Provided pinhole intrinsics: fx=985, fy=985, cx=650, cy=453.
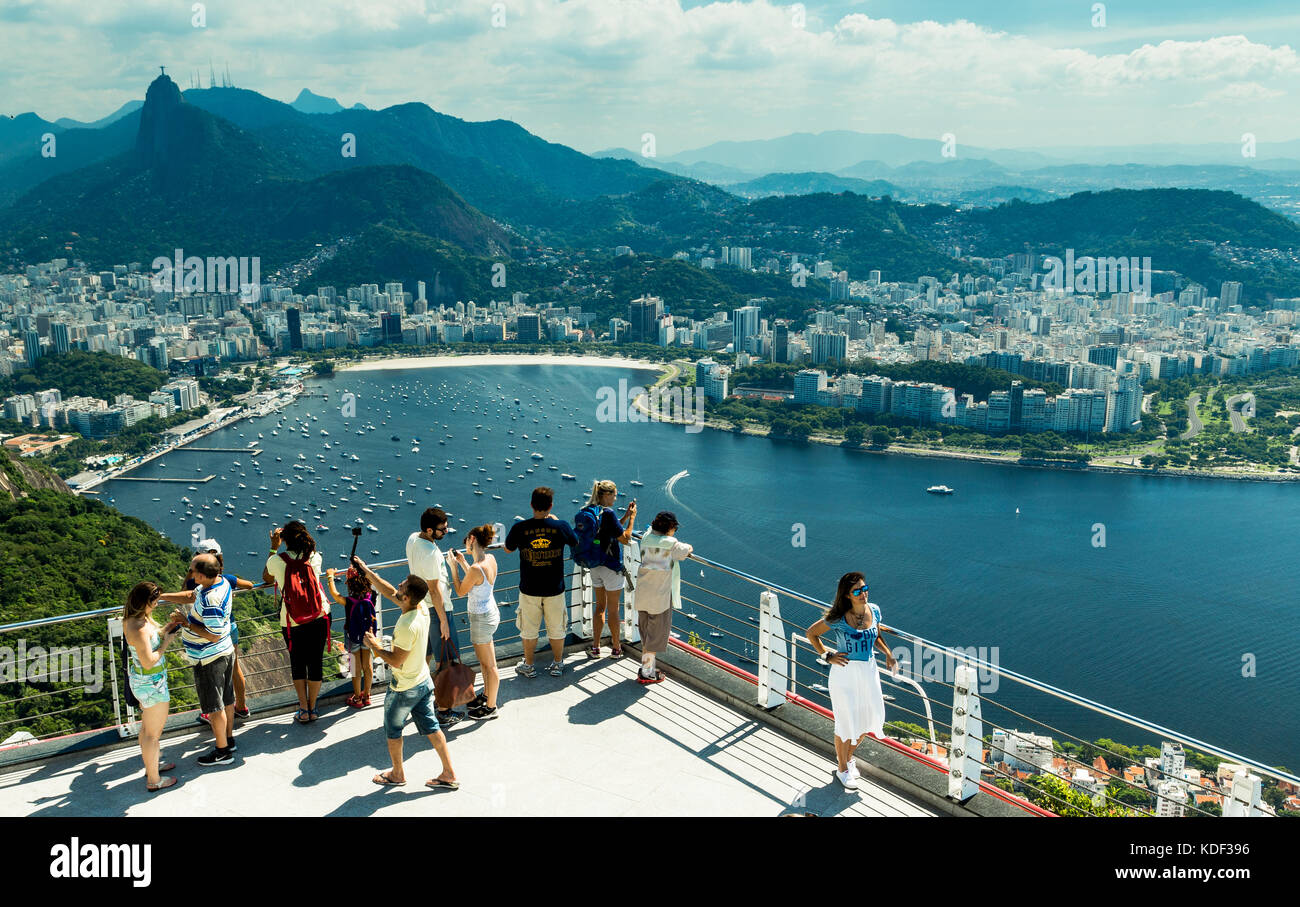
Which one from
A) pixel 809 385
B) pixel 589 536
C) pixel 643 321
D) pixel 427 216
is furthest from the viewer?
pixel 427 216

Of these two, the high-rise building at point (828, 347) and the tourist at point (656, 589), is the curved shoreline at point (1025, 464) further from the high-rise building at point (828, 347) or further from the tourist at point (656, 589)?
the tourist at point (656, 589)

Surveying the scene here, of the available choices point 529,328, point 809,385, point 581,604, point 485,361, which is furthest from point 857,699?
point 529,328

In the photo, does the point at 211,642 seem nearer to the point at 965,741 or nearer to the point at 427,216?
the point at 965,741

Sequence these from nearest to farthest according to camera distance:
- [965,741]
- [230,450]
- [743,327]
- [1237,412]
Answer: [965,741], [230,450], [1237,412], [743,327]

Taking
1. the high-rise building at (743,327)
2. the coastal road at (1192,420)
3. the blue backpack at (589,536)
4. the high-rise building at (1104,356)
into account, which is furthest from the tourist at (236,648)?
the high-rise building at (743,327)

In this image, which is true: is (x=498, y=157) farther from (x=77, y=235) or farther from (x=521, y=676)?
(x=521, y=676)

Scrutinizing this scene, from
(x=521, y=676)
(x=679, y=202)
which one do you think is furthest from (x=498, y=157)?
(x=521, y=676)
